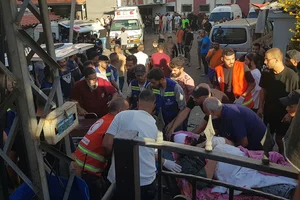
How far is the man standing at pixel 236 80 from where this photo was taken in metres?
5.22

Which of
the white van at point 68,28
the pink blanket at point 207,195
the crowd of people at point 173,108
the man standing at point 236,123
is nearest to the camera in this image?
the crowd of people at point 173,108

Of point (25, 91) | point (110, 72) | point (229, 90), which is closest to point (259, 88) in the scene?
point (229, 90)

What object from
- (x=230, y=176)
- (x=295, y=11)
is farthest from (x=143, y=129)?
(x=295, y=11)

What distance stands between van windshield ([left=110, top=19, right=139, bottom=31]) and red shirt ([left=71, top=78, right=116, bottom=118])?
43.9 ft

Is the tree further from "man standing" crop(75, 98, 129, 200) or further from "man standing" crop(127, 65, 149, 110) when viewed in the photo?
"man standing" crop(75, 98, 129, 200)

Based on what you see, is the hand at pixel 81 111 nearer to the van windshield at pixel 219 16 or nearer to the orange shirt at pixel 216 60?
the orange shirt at pixel 216 60

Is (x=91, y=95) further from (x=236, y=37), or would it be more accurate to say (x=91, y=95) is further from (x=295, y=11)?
(x=236, y=37)

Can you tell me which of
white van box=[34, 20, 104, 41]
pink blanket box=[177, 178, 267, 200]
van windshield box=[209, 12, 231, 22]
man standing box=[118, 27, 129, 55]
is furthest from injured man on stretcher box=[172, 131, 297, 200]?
van windshield box=[209, 12, 231, 22]

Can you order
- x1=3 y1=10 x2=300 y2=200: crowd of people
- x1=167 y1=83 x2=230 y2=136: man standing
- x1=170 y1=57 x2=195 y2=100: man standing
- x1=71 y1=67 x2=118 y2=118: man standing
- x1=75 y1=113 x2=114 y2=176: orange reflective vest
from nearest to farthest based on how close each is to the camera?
x1=3 y1=10 x2=300 y2=200: crowd of people, x1=75 y1=113 x2=114 y2=176: orange reflective vest, x1=167 y1=83 x2=230 y2=136: man standing, x1=71 y1=67 x2=118 y2=118: man standing, x1=170 y1=57 x2=195 y2=100: man standing

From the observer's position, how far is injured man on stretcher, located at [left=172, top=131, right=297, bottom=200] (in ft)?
9.68

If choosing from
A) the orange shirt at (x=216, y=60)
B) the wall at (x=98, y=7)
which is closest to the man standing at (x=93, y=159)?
the orange shirt at (x=216, y=60)

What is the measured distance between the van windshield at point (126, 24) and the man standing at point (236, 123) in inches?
592

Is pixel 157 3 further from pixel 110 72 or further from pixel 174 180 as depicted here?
pixel 174 180

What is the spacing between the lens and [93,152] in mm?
3217
